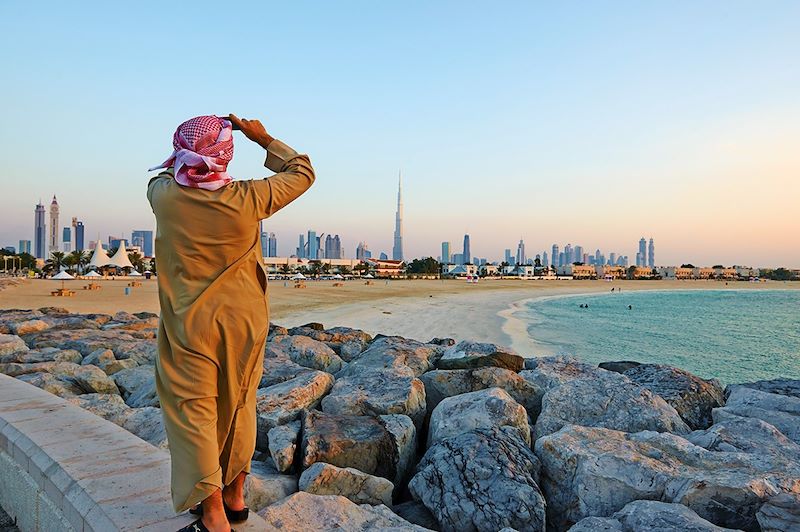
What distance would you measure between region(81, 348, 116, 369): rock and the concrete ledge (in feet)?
9.89

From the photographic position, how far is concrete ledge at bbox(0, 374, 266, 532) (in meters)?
2.31

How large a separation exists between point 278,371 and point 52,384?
2.22 m

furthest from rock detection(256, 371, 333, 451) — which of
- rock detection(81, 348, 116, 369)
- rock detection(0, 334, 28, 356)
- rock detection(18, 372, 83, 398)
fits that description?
rock detection(0, 334, 28, 356)

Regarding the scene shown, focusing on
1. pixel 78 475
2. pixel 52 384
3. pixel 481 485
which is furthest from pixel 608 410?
pixel 52 384

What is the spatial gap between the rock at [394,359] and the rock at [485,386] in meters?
0.46

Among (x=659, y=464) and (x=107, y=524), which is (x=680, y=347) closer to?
(x=659, y=464)

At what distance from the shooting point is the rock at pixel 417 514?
3.33 meters

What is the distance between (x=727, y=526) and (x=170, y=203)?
3522 millimetres

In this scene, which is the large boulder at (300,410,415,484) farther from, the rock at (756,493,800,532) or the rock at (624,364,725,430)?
the rock at (624,364,725,430)

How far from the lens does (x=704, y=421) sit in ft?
17.7

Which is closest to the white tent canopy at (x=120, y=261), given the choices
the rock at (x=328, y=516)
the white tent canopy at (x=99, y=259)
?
the white tent canopy at (x=99, y=259)

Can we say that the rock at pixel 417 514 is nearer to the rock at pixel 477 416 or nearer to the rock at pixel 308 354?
the rock at pixel 477 416

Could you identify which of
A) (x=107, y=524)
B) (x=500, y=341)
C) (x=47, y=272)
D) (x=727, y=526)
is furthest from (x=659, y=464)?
(x=47, y=272)

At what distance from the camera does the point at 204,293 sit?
198 cm
